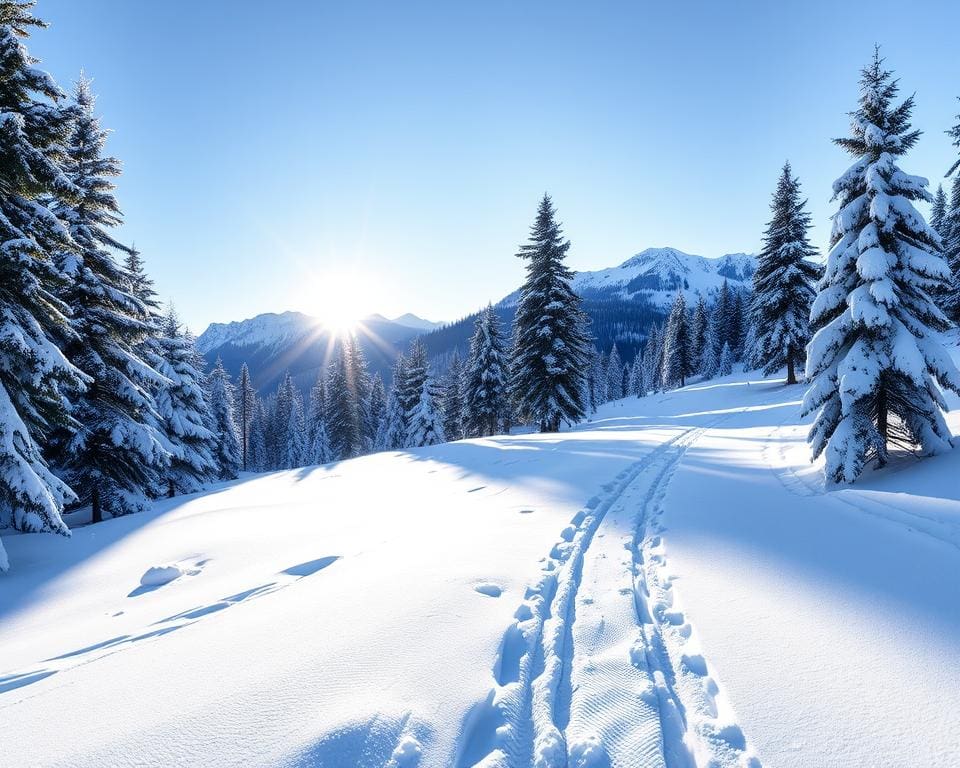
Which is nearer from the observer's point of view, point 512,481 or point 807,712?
point 807,712

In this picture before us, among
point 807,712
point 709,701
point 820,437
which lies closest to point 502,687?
point 709,701

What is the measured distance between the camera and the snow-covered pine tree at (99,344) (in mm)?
14117

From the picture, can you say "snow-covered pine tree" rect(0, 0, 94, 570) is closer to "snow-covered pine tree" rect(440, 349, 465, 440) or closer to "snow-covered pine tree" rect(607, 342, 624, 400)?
"snow-covered pine tree" rect(440, 349, 465, 440)

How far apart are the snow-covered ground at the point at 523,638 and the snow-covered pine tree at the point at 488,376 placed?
941 inches

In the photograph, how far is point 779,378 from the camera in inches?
1369

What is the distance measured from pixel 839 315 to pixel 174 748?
12.7m

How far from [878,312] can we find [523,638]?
Answer: 9447 millimetres

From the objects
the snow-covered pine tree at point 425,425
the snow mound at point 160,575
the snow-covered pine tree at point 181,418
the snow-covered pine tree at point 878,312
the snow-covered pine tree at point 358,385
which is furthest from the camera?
the snow-covered pine tree at point 358,385

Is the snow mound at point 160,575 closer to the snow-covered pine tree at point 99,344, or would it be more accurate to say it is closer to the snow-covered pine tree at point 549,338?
the snow-covered pine tree at point 99,344

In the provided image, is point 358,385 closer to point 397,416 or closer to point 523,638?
point 397,416

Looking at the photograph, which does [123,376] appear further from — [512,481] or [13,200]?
[512,481]

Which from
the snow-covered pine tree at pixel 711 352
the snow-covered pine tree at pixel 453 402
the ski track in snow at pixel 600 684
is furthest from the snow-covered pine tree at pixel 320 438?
the snow-covered pine tree at pixel 711 352

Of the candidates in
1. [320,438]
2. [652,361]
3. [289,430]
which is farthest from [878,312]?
[652,361]

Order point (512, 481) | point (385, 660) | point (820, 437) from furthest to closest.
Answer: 1. point (512, 481)
2. point (820, 437)
3. point (385, 660)
